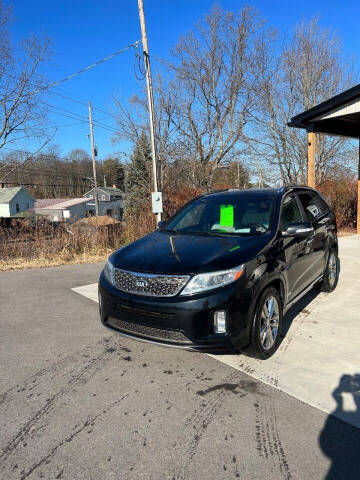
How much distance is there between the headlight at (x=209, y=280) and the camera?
2801 millimetres

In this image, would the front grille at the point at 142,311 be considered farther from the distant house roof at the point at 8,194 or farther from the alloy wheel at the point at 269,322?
the distant house roof at the point at 8,194

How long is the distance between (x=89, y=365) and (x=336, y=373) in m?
2.29

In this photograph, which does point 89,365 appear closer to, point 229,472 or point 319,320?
point 229,472

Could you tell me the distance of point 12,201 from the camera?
2162 inches

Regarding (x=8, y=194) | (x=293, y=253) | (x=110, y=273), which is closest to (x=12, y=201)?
(x=8, y=194)

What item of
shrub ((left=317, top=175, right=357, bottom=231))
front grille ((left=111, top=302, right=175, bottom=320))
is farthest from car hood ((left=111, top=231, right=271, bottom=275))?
shrub ((left=317, top=175, right=357, bottom=231))

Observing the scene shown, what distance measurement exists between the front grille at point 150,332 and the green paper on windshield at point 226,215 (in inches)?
63.0

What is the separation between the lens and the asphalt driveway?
2.03 m

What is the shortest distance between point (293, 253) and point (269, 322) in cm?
92

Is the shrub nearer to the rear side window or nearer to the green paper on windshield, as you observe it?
the rear side window

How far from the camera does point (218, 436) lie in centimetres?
227

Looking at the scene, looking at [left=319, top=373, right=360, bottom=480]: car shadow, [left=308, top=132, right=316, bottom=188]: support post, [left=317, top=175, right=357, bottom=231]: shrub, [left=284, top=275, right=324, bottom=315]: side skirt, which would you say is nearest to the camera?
[left=319, top=373, right=360, bottom=480]: car shadow

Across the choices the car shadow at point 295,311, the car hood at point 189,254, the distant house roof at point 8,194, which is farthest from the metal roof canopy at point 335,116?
the distant house roof at point 8,194

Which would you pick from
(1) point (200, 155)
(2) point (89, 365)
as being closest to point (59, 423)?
(2) point (89, 365)
